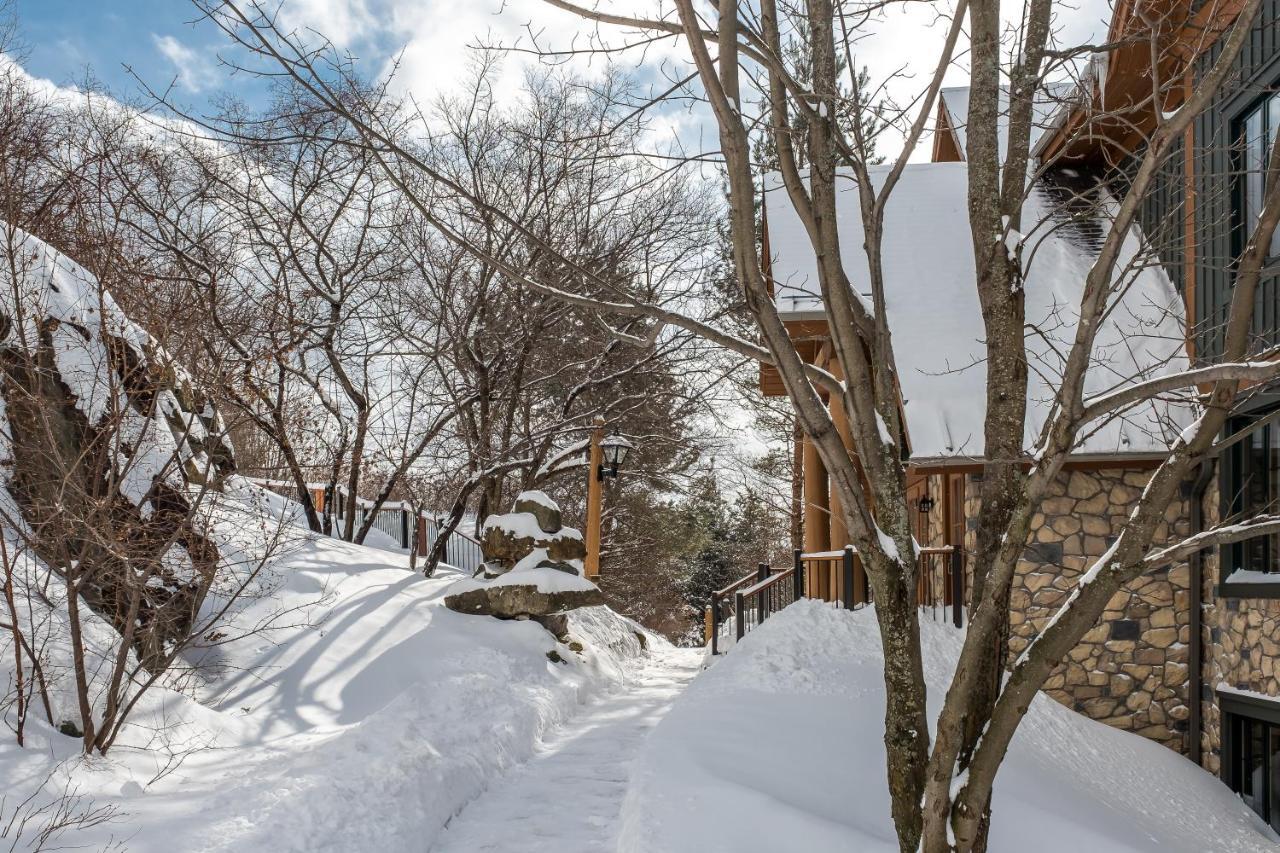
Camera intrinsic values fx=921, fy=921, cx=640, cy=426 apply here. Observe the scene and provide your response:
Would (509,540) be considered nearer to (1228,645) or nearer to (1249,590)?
(1228,645)

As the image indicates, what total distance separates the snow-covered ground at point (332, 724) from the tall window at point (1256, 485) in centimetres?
620

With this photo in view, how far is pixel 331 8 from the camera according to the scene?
18.2ft

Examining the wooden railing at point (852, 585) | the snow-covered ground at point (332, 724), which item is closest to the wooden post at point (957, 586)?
the wooden railing at point (852, 585)

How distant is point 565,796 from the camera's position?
6949 millimetres

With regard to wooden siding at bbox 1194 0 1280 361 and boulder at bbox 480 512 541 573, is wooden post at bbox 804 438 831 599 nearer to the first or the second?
boulder at bbox 480 512 541 573

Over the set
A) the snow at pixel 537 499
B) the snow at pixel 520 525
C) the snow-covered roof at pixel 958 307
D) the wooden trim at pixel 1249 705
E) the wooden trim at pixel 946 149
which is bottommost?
the wooden trim at pixel 1249 705

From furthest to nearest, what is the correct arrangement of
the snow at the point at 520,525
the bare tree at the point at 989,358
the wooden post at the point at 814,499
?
1. the wooden post at the point at 814,499
2. the snow at the point at 520,525
3. the bare tree at the point at 989,358

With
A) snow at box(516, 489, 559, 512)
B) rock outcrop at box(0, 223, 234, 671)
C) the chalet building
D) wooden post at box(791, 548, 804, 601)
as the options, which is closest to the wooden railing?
wooden post at box(791, 548, 804, 601)

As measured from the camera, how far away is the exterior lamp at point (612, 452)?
12.4 meters

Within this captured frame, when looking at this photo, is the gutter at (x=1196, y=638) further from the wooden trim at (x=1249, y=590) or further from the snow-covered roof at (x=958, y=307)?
the snow-covered roof at (x=958, y=307)

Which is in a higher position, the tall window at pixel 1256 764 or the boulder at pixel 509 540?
the boulder at pixel 509 540

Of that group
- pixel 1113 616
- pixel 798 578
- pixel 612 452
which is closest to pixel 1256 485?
pixel 1113 616

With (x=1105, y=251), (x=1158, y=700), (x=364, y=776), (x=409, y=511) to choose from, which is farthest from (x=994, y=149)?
(x=409, y=511)

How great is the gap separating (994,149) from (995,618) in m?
2.18
